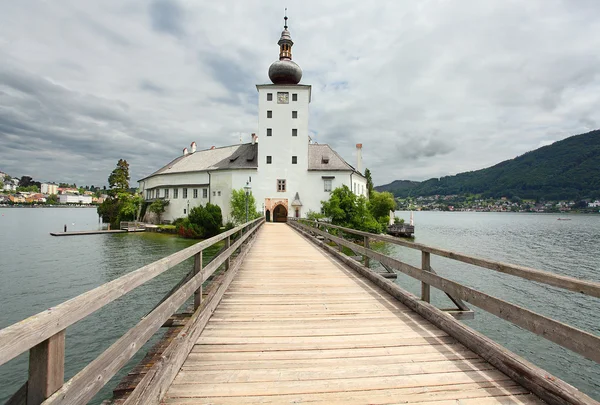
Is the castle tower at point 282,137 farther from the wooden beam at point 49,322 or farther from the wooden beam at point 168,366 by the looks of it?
the wooden beam at point 49,322

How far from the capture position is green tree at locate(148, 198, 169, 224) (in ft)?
156

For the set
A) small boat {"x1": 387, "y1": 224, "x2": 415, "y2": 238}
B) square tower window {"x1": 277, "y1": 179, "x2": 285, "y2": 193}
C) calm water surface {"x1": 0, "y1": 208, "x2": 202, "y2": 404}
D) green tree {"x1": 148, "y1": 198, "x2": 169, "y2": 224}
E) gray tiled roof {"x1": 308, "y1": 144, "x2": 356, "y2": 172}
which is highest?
gray tiled roof {"x1": 308, "y1": 144, "x2": 356, "y2": 172}

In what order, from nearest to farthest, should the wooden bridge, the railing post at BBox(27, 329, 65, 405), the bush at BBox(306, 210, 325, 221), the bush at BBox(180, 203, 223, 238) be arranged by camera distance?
the railing post at BBox(27, 329, 65, 405) < the wooden bridge < the bush at BBox(306, 210, 325, 221) < the bush at BBox(180, 203, 223, 238)

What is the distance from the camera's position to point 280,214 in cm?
4000

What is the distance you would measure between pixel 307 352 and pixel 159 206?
162 ft

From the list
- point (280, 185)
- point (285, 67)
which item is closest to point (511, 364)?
point (280, 185)

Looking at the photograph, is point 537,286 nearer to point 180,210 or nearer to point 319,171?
point 319,171

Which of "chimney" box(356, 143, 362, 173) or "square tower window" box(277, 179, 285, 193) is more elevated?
"chimney" box(356, 143, 362, 173)

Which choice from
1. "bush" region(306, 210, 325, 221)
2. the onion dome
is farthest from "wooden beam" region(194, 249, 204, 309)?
the onion dome

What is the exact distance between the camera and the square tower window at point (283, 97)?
38.9 metres

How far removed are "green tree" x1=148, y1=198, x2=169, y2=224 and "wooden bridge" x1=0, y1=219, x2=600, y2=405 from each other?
1856 inches

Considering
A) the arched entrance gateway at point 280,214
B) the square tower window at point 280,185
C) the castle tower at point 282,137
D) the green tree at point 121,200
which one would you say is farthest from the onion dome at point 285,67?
the green tree at point 121,200

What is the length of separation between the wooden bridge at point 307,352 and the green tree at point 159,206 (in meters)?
47.1

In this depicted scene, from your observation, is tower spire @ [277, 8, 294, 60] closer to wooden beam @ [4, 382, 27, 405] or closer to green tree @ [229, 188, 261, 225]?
green tree @ [229, 188, 261, 225]
